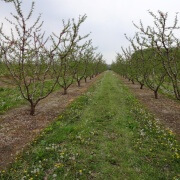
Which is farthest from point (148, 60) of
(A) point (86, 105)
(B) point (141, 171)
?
(B) point (141, 171)

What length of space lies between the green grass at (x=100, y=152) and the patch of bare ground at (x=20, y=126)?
0.59m

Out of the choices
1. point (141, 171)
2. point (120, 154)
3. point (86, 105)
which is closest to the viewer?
point (141, 171)

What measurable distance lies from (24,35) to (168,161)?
11.5 m

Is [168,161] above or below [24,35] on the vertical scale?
below

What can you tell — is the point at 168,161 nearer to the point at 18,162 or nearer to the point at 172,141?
the point at 172,141

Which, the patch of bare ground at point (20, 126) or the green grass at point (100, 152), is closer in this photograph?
the green grass at point (100, 152)

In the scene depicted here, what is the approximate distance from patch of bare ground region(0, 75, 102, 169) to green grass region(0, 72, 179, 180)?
59 centimetres

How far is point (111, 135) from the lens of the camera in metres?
12.5

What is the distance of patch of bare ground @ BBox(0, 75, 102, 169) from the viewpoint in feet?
35.6

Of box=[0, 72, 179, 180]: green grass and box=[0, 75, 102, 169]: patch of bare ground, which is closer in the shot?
box=[0, 72, 179, 180]: green grass

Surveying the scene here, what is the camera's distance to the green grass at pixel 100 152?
867cm

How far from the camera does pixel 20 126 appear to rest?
14430 mm

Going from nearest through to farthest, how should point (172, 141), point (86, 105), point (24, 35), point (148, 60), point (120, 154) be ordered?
1. point (120, 154)
2. point (172, 141)
3. point (24, 35)
4. point (86, 105)
5. point (148, 60)

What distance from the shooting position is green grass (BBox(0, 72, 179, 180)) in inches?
341
